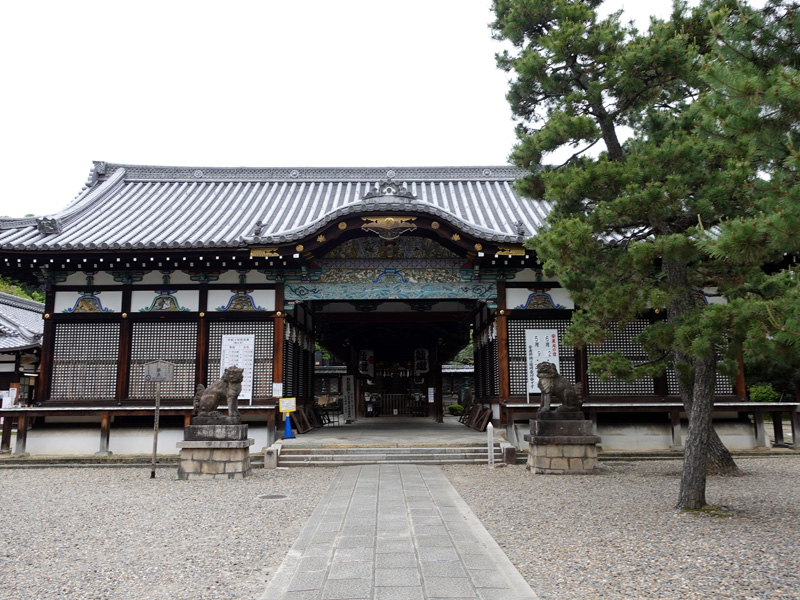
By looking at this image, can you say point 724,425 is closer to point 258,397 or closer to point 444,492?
point 444,492

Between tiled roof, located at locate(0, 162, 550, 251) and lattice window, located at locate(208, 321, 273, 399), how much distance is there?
198 centimetres

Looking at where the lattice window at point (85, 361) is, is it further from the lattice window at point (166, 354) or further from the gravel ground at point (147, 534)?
the gravel ground at point (147, 534)

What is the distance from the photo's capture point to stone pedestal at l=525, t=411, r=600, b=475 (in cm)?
983

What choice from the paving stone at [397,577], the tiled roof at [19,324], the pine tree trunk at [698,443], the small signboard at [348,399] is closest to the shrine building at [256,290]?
the pine tree trunk at [698,443]

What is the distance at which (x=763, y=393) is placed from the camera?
76.2 feet

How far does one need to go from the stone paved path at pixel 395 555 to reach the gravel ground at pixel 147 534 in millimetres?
300

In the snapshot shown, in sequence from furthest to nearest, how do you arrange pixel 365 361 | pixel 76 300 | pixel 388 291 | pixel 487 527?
pixel 365 361 → pixel 388 291 → pixel 76 300 → pixel 487 527

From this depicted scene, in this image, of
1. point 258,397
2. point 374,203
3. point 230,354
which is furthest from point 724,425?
point 230,354

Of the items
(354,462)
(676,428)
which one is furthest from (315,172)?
(676,428)

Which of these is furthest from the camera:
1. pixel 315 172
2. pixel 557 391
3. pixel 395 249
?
pixel 315 172

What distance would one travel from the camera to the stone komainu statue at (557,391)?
1021 centimetres

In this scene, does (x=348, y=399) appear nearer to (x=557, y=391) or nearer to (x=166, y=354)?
(x=166, y=354)

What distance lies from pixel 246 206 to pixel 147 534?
38.1 ft

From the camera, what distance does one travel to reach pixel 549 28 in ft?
29.6
